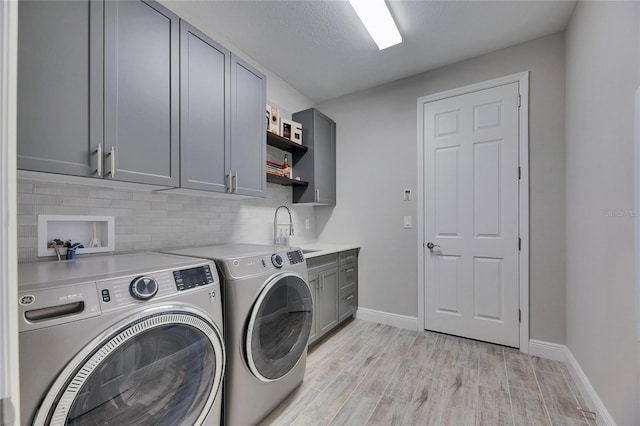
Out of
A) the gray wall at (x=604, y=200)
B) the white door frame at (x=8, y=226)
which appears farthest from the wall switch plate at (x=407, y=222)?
the white door frame at (x=8, y=226)

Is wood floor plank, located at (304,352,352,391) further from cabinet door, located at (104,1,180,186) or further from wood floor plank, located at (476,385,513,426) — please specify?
cabinet door, located at (104,1,180,186)

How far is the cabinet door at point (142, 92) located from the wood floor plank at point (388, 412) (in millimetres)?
1804

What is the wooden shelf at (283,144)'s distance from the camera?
2.44m

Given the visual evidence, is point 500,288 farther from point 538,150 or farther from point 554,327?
point 538,150

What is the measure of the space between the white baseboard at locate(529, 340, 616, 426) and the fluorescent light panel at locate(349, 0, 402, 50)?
8.92 feet

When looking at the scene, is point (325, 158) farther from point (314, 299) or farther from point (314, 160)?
point (314, 299)

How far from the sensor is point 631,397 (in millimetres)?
1169

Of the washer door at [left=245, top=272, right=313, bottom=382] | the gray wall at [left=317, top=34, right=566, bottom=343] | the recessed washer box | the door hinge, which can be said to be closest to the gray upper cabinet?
the gray wall at [left=317, top=34, right=566, bottom=343]

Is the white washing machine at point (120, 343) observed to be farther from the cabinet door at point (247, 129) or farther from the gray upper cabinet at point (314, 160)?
the gray upper cabinet at point (314, 160)

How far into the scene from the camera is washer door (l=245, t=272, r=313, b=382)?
55.3 inches

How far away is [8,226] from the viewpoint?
18.7 inches

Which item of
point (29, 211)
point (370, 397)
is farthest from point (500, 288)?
point (29, 211)

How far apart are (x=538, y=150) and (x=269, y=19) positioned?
244cm

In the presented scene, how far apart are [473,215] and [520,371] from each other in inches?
50.5
